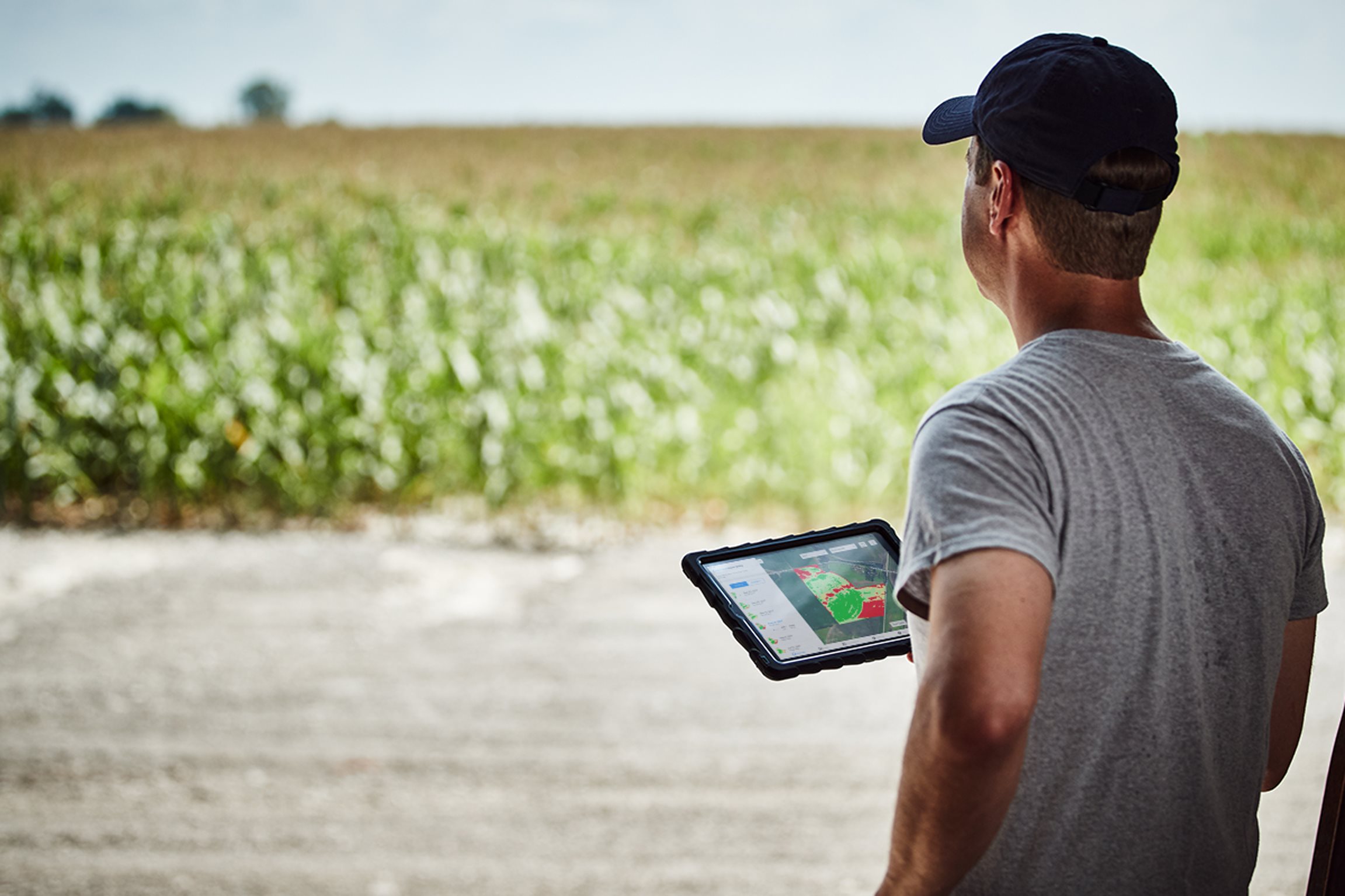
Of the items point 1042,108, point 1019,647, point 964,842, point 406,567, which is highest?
point 1042,108

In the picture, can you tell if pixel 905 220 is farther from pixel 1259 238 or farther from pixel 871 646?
pixel 871 646

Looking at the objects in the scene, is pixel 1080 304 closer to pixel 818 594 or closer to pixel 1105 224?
pixel 1105 224

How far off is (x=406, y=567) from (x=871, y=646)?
4.16 meters

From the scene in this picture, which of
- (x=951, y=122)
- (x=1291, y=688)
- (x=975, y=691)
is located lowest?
A: (x=1291, y=688)

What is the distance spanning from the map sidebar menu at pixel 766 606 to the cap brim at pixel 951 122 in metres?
0.53

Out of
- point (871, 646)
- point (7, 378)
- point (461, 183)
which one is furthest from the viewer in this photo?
point (461, 183)

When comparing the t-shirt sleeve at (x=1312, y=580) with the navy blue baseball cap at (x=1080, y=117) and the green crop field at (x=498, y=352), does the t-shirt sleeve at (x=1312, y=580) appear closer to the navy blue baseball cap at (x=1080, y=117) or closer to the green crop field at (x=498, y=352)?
the navy blue baseball cap at (x=1080, y=117)

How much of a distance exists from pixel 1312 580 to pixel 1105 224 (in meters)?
0.43

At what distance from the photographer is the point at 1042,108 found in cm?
103

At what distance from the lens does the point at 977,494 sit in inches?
35.5

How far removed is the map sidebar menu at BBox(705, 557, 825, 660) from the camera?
1259 millimetres

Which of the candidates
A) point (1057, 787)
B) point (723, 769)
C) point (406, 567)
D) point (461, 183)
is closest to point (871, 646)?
point (1057, 787)

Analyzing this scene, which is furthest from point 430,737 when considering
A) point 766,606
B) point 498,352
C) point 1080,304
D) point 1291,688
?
point 498,352

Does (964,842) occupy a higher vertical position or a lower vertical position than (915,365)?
higher
